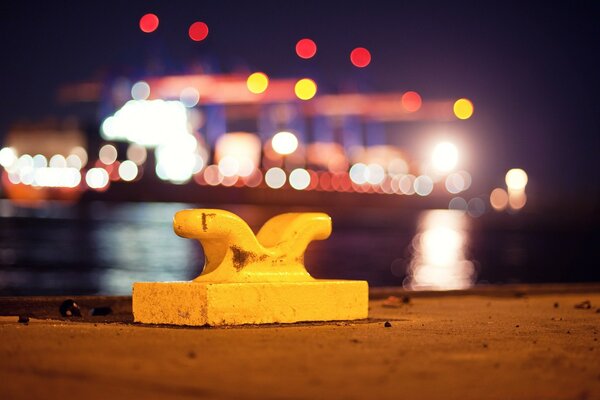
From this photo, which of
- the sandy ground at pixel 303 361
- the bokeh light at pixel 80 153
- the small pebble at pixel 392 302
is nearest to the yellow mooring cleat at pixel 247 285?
the sandy ground at pixel 303 361

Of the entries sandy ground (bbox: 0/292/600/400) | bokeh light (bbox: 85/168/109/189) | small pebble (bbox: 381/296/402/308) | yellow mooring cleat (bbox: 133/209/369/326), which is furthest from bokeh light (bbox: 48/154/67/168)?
sandy ground (bbox: 0/292/600/400)

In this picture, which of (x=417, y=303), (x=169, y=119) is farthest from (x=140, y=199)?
(x=417, y=303)

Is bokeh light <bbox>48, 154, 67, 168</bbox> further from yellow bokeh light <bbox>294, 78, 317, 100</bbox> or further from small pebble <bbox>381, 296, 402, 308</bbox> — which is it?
small pebble <bbox>381, 296, 402, 308</bbox>

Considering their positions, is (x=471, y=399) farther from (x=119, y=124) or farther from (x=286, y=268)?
(x=119, y=124)

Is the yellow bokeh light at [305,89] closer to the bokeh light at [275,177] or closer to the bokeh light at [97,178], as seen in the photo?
the bokeh light at [275,177]

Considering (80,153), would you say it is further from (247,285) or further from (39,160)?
(247,285)
